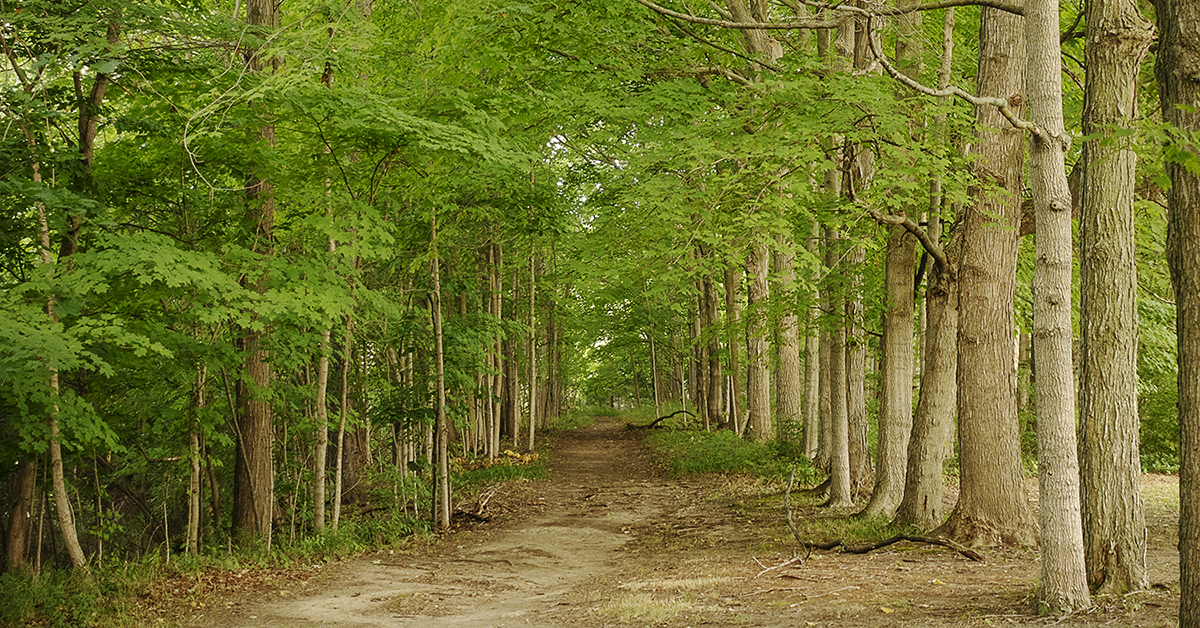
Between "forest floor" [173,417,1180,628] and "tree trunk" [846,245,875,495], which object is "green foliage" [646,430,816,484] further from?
"forest floor" [173,417,1180,628]

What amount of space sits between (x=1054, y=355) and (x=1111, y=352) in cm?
62

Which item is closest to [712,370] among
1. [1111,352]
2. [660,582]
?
[660,582]

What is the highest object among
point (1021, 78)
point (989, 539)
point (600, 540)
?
point (1021, 78)

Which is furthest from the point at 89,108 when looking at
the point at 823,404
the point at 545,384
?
the point at 545,384

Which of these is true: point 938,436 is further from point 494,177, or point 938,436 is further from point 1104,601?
point 494,177

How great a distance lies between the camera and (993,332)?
9.06m

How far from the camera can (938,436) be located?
9.88m

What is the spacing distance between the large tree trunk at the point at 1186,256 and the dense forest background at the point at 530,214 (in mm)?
20

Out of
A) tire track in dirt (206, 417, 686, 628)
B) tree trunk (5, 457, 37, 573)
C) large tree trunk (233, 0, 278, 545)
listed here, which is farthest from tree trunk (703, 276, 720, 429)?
tree trunk (5, 457, 37, 573)

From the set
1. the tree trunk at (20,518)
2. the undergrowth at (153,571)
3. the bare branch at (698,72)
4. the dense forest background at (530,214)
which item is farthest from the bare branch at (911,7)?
the tree trunk at (20,518)

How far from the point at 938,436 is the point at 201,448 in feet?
30.6

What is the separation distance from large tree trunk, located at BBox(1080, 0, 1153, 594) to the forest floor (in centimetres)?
36

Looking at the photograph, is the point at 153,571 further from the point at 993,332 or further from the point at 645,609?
the point at 993,332

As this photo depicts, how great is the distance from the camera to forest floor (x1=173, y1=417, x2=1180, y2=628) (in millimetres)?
6125
